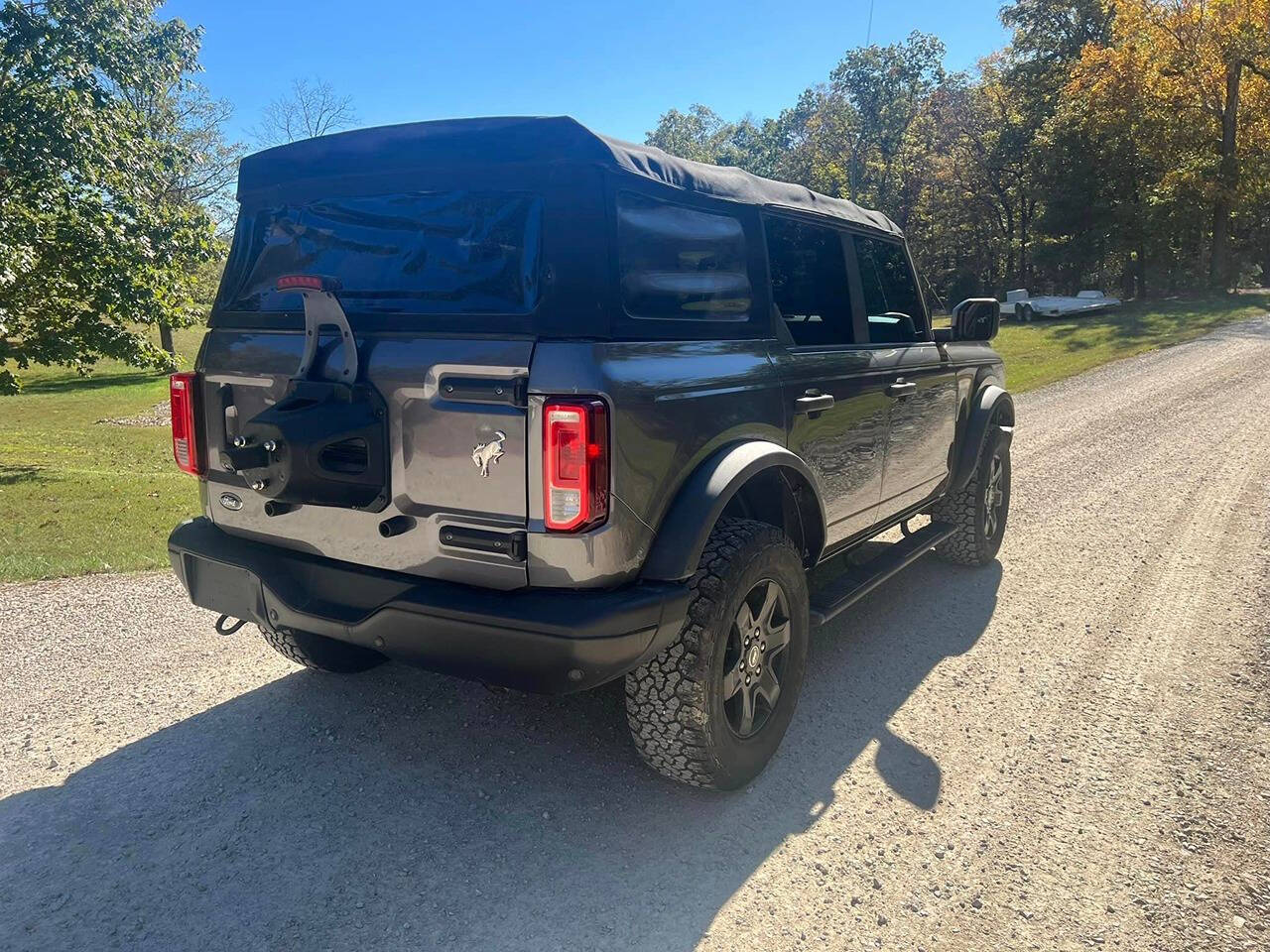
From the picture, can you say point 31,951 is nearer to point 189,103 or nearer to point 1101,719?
point 1101,719

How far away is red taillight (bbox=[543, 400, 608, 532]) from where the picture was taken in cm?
240

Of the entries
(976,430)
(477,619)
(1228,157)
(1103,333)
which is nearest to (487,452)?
(477,619)

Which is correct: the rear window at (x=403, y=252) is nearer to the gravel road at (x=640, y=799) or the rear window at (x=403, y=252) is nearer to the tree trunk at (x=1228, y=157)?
the gravel road at (x=640, y=799)

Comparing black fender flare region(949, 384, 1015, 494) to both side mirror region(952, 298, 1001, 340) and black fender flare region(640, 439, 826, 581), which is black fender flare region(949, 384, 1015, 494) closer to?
side mirror region(952, 298, 1001, 340)

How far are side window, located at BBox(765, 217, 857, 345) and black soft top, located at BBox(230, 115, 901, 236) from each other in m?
0.25

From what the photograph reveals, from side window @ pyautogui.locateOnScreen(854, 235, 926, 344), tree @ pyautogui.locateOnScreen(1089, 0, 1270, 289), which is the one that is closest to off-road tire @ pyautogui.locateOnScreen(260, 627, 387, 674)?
side window @ pyautogui.locateOnScreen(854, 235, 926, 344)

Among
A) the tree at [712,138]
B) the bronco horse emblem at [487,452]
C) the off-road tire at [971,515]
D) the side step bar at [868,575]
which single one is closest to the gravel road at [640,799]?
the side step bar at [868,575]

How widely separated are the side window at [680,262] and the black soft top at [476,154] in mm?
101

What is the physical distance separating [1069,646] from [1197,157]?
31.3 m

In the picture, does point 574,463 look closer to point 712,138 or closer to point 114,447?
point 114,447

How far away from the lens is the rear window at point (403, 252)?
2.65m

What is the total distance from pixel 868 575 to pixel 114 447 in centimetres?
1463

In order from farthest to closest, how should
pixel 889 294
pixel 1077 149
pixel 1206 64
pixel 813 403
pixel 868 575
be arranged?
pixel 1077 149, pixel 1206 64, pixel 889 294, pixel 868 575, pixel 813 403

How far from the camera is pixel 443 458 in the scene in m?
2.56
